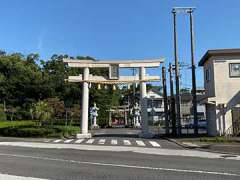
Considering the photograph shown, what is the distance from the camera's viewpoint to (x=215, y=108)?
30.0 metres

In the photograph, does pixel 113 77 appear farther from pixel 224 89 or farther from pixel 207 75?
pixel 224 89

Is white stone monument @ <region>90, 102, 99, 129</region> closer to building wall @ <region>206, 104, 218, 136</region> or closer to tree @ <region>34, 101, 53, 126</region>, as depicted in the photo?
tree @ <region>34, 101, 53, 126</region>

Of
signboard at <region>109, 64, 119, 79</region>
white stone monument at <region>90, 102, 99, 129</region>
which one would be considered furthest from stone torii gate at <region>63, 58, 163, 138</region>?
white stone monument at <region>90, 102, 99, 129</region>

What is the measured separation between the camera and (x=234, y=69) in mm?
29969

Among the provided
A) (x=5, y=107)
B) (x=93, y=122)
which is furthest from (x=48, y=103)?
(x=5, y=107)

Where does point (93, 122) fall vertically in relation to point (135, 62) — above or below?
below

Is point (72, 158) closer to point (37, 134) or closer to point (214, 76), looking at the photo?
point (214, 76)

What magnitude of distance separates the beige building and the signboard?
286 inches

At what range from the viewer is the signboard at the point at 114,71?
3338 centimetres

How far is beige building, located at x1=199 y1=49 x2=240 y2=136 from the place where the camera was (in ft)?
96.7

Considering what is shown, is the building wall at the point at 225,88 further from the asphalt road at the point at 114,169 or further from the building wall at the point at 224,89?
the asphalt road at the point at 114,169

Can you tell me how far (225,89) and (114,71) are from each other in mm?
8765

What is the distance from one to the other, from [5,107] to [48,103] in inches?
734

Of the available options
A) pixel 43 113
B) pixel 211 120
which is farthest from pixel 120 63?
pixel 43 113
